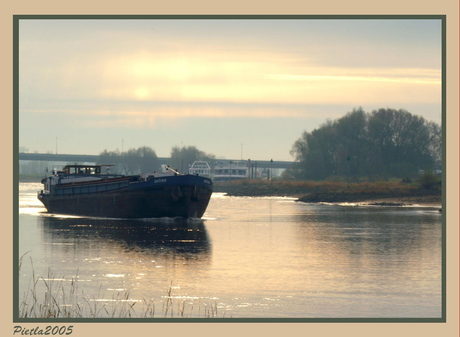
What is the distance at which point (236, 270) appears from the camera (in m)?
35.7

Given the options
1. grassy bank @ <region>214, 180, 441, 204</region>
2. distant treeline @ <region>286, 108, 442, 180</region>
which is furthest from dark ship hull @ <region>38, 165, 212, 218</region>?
distant treeline @ <region>286, 108, 442, 180</region>

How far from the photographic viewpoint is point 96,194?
250 ft

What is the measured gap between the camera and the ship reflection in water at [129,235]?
148 feet

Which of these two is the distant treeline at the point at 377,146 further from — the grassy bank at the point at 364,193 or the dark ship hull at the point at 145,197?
the dark ship hull at the point at 145,197

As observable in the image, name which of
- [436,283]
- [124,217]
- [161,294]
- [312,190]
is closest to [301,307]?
[161,294]

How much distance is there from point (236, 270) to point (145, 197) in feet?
121

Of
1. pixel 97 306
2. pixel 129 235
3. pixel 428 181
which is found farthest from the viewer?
pixel 428 181

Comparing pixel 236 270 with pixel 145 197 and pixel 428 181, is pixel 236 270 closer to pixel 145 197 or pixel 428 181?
pixel 145 197

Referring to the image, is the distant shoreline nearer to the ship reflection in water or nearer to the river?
the river

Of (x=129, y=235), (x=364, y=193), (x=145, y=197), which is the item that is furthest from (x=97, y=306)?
(x=364, y=193)

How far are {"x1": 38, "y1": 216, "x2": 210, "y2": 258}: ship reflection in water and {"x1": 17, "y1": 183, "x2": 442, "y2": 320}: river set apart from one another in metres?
0.08

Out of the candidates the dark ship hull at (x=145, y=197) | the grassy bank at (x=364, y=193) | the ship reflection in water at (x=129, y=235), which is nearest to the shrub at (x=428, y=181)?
the grassy bank at (x=364, y=193)

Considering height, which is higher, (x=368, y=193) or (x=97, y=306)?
(x=97, y=306)

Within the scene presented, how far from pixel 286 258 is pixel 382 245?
9326 millimetres
